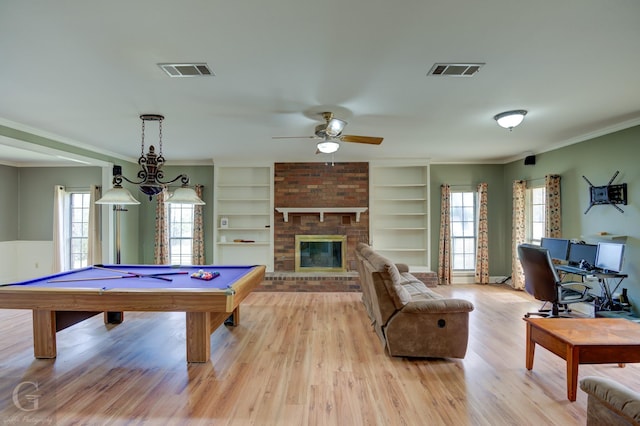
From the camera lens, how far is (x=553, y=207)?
516cm

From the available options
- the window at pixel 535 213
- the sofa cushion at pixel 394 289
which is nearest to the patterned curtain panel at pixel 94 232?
the sofa cushion at pixel 394 289

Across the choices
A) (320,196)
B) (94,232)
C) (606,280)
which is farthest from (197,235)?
(606,280)

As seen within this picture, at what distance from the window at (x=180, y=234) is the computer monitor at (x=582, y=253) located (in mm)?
7016

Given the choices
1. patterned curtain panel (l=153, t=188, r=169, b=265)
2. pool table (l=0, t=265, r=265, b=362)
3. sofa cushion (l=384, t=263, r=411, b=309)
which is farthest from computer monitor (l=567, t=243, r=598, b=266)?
patterned curtain panel (l=153, t=188, r=169, b=265)

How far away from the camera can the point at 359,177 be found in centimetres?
659

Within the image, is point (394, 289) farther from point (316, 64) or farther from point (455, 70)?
point (316, 64)

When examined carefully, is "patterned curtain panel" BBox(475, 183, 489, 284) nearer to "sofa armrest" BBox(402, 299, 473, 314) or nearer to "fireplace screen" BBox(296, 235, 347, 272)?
"fireplace screen" BBox(296, 235, 347, 272)

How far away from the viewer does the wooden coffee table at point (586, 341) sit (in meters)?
2.30

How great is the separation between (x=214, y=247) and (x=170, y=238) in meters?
1.10

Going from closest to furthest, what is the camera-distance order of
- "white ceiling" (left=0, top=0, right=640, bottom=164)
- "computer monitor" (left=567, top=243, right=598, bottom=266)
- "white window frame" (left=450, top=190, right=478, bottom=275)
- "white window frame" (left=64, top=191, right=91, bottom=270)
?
"white ceiling" (left=0, top=0, right=640, bottom=164)
"computer monitor" (left=567, top=243, right=598, bottom=266)
"white window frame" (left=450, top=190, right=478, bottom=275)
"white window frame" (left=64, top=191, right=91, bottom=270)

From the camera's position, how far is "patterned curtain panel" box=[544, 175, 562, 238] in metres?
5.13

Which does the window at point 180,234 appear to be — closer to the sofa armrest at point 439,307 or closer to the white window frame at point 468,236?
the sofa armrest at point 439,307

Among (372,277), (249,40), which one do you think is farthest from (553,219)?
(249,40)

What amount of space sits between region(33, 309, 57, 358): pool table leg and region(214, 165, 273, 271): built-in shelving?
11.9 feet
